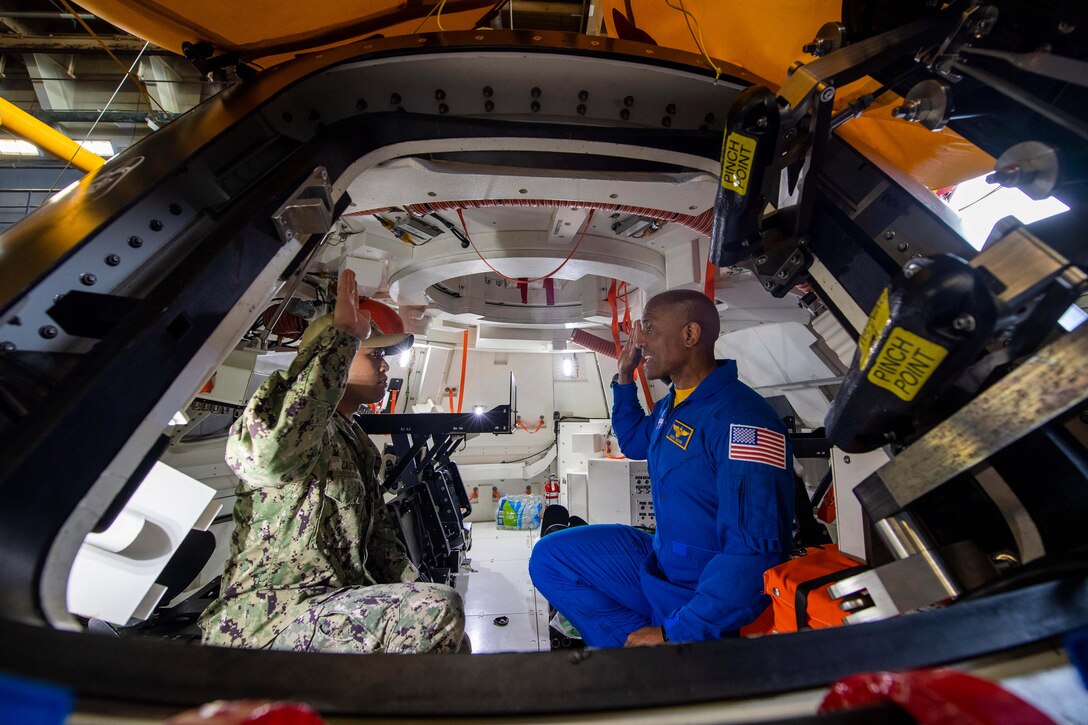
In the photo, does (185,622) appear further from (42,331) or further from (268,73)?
(268,73)

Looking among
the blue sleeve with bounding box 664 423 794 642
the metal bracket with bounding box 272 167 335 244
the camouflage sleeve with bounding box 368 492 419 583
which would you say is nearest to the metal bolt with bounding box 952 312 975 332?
the blue sleeve with bounding box 664 423 794 642

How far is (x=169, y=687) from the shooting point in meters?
0.51

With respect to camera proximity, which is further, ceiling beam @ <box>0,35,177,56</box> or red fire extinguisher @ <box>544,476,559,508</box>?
red fire extinguisher @ <box>544,476,559,508</box>

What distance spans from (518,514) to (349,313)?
6184 mm

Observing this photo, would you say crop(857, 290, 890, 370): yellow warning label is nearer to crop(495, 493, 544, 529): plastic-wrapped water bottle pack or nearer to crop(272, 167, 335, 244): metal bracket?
crop(272, 167, 335, 244): metal bracket

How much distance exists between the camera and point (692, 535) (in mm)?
1859

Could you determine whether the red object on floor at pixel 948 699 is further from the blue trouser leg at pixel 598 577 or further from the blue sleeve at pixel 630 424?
the blue sleeve at pixel 630 424

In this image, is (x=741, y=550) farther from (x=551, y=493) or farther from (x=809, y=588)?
(x=551, y=493)

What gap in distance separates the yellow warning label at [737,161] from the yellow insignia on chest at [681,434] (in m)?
1.06

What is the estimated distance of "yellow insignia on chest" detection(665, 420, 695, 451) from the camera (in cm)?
194

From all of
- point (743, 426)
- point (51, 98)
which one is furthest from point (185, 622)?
point (51, 98)

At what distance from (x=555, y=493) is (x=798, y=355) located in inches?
165

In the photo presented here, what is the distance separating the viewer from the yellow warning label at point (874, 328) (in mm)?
764

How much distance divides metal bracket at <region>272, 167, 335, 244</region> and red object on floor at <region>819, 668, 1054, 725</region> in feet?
4.77
